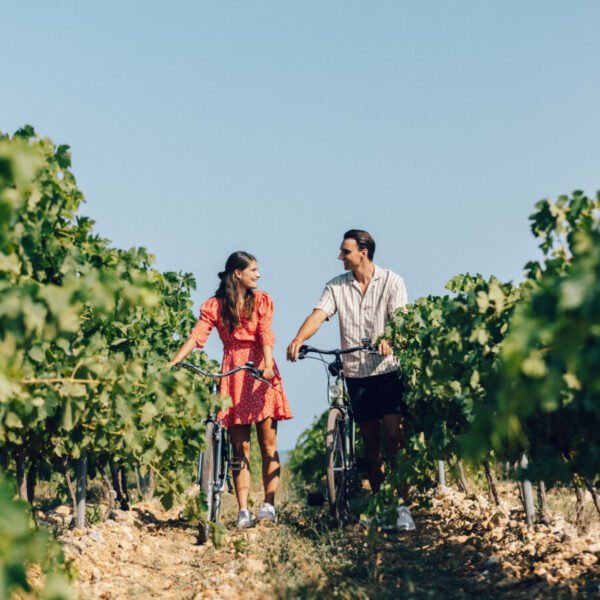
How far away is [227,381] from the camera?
7.00m

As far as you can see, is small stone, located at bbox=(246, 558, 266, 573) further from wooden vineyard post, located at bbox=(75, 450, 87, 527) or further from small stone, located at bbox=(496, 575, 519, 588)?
wooden vineyard post, located at bbox=(75, 450, 87, 527)

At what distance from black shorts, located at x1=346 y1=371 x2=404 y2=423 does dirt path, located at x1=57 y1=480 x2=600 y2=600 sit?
88cm

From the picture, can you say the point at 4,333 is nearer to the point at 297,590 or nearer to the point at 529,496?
the point at 297,590

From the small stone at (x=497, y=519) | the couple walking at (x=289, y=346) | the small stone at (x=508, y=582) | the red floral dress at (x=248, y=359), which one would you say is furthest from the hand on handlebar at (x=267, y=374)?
the small stone at (x=508, y=582)

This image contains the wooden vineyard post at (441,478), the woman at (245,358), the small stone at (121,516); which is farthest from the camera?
the wooden vineyard post at (441,478)

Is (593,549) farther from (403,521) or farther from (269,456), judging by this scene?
(269,456)

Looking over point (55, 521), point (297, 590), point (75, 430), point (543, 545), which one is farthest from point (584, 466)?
point (55, 521)

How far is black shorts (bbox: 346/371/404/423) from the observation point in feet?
21.7

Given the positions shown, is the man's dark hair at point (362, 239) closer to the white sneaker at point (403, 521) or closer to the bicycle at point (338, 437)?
the bicycle at point (338, 437)

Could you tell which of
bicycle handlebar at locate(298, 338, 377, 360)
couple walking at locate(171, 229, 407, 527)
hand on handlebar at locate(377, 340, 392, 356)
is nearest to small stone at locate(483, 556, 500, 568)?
couple walking at locate(171, 229, 407, 527)

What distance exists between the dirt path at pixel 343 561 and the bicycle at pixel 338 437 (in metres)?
0.23

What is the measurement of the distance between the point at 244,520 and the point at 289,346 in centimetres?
142

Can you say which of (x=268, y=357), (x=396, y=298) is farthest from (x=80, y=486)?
(x=396, y=298)

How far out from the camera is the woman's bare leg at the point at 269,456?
7.02 meters
